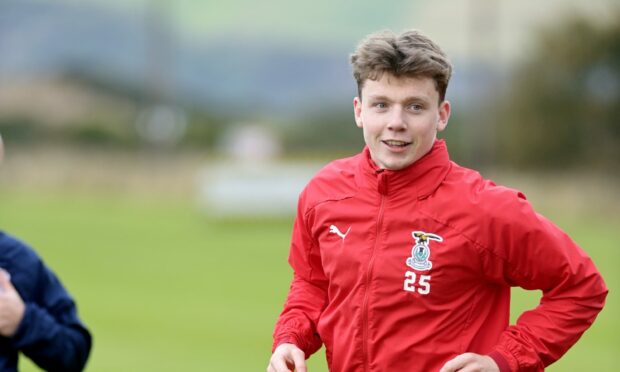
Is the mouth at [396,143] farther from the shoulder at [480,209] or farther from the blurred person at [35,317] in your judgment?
the blurred person at [35,317]

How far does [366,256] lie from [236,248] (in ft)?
54.2

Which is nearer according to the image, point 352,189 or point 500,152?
point 352,189

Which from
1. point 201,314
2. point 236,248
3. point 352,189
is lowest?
point 236,248

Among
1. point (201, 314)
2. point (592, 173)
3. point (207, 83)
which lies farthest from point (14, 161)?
point (207, 83)

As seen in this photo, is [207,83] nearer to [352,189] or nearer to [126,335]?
[126,335]

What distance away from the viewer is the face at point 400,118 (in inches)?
141

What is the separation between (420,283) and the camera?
3.55m

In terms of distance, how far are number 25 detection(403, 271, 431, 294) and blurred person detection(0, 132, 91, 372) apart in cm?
124

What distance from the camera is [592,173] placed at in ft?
116

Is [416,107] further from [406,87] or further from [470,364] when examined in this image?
[470,364]

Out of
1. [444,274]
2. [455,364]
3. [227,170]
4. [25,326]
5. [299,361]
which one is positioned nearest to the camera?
[455,364]

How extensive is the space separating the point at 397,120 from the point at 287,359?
0.83 m

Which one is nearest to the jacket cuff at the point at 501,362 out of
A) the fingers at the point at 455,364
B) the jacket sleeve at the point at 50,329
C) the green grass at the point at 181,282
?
the fingers at the point at 455,364

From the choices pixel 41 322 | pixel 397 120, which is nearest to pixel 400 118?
pixel 397 120
